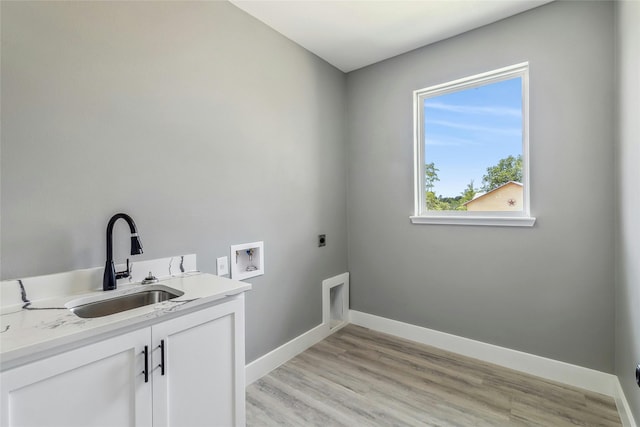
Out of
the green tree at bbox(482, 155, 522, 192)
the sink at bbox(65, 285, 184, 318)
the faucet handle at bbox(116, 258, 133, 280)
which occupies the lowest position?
the sink at bbox(65, 285, 184, 318)

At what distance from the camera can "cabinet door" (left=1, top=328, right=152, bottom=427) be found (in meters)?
0.83

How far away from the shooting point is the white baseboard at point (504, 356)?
1.95m

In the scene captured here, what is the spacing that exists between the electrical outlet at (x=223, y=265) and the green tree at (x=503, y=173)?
2104 mm

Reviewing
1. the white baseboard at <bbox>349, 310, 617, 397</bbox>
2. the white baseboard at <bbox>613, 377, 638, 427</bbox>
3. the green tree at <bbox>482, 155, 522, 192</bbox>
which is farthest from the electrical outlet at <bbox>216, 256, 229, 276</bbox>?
the white baseboard at <bbox>613, 377, 638, 427</bbox>

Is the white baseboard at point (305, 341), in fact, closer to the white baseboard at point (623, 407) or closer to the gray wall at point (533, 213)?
the gray wall at point (533, 213)

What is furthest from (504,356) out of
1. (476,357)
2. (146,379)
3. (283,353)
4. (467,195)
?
(146,379)

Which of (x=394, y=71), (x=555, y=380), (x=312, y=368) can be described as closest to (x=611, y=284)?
(x=555, y=380)

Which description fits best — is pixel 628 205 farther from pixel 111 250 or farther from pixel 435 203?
pixel 111 250

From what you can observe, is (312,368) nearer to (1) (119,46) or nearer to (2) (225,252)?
(2) (225,252)

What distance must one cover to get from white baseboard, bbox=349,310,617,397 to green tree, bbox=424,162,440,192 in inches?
51.7

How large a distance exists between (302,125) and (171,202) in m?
1.33

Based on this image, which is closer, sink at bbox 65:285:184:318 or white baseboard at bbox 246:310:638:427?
sink at bbox 65:285:184:318

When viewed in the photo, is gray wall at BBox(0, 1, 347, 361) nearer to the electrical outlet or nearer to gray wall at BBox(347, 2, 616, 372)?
the electrical outlet

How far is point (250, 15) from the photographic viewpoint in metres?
2.11
